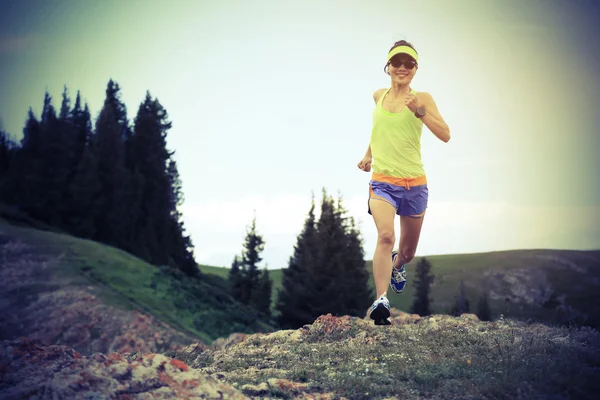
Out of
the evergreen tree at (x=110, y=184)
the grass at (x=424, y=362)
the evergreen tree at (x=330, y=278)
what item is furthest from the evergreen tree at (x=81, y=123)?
the grass at (x=424, y=362)

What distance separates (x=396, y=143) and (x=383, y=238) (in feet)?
4.24

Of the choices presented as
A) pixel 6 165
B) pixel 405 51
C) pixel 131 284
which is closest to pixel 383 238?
pixel 405 51

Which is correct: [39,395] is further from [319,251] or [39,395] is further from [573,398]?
[319,251]

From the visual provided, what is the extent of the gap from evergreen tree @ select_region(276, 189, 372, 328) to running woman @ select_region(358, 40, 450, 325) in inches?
1442

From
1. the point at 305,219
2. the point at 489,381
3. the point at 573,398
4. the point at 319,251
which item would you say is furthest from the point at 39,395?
the point at 305,219

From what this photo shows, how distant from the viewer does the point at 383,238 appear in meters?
8.24

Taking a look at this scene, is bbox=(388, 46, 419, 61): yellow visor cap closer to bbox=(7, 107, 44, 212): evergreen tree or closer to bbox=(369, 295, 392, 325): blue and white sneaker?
bbox=(369, 295, 392, 325): blue and white sneaker

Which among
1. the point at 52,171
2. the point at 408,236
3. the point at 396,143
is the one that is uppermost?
the point at 52,171

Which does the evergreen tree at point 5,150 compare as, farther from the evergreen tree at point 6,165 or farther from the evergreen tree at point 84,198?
the evergreen tree at point 84,198

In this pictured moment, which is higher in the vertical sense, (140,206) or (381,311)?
(140,206)

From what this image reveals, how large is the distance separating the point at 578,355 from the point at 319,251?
140 feet

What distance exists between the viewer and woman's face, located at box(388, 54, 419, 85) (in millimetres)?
8211

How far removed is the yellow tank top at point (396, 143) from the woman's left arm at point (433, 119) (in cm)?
16

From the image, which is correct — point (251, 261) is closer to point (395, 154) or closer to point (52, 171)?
point (52, 171)
